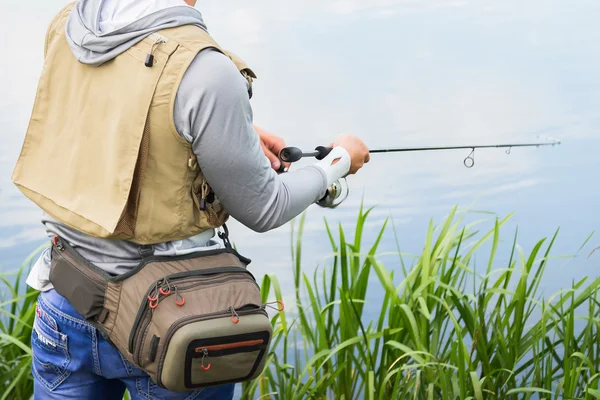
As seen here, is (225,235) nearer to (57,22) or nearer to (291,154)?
(291,154)

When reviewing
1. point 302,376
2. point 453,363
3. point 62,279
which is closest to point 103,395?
point 62,279

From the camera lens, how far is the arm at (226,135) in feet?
4.76

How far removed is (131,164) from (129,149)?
1.2 inches

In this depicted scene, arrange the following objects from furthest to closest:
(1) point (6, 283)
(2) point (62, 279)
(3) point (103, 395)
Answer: (1) point (6, 283) → (3) point (103, 395) → (2) point (62, 279)

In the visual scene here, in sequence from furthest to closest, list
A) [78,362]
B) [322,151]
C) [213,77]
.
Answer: [322,151]
[78,362]
[213,77]

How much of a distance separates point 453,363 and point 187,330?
4.70 feet

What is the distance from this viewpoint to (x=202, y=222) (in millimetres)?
1614

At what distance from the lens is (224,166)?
1.49m

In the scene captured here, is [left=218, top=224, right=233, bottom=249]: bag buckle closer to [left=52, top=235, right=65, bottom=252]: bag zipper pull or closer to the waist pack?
the waist pack

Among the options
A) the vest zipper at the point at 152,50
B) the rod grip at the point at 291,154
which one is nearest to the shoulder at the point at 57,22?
the vest zipper at the point at 152,50

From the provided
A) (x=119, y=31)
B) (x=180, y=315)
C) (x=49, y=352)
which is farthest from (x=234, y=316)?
(x=119, y=31)

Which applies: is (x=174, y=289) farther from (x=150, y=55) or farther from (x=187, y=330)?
(x=150, y=55)

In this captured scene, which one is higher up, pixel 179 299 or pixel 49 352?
pixel 179 299

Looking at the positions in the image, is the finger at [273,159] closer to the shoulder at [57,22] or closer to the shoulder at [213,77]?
the shoulder at [213,77]
